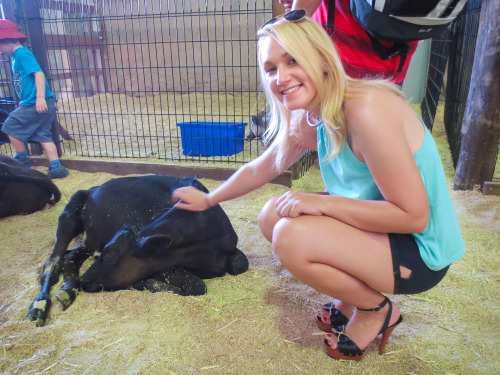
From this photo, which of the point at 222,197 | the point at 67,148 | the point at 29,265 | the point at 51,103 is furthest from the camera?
the point at 67,148

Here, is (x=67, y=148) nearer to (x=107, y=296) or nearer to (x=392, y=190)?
(x=107, y=296)

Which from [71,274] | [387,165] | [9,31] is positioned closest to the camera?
[387,165]

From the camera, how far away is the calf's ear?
2.10m

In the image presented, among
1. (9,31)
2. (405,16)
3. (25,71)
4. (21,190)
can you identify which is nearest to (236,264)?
(405,16)

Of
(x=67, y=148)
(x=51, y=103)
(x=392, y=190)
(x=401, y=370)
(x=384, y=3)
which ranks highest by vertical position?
(x=384, y=3)

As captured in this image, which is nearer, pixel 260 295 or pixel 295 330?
pixel 295 330

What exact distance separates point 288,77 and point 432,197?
2.33ft

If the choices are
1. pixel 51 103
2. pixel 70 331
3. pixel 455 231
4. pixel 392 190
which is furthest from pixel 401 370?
pixel 51 103

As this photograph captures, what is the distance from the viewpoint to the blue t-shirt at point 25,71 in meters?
4.34

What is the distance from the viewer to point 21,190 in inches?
131

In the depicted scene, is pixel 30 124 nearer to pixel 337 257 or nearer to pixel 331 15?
pixel 331 15

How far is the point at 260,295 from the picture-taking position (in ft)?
7.27

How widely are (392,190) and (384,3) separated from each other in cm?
72

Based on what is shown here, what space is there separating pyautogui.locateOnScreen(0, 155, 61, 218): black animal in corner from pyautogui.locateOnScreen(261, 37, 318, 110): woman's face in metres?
2.63
